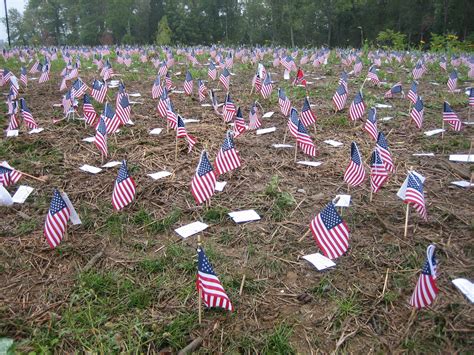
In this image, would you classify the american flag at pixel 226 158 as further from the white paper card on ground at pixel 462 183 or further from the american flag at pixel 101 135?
the white paper card on ground at pixel 462 183

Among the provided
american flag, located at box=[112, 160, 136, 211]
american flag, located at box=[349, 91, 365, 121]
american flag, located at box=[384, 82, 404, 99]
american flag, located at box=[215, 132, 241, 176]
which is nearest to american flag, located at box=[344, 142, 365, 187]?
american flag, located at box=[215, 132, 241, 176]

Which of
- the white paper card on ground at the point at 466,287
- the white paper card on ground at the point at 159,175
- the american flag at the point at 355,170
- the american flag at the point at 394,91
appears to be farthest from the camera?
the american flag at the point at 394,91

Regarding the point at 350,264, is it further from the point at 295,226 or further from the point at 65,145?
the point at 65,145

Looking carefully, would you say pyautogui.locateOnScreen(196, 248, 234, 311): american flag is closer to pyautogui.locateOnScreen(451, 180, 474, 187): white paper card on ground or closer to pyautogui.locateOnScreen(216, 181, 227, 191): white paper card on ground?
pyautogui.locateOnScreen(216, 181, 227, 191): white paper card on ground

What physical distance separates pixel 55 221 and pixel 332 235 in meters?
2.14

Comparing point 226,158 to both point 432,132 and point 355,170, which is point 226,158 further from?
point 432,132

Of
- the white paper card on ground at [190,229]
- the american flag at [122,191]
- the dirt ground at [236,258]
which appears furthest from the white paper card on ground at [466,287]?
the american flag at [122,191]

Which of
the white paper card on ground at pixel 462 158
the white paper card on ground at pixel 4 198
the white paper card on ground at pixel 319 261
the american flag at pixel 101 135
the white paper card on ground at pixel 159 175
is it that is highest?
the american flag at pixel 101 135

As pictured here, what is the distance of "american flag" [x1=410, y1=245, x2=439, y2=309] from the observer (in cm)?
217

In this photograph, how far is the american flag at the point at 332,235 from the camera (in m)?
2.85

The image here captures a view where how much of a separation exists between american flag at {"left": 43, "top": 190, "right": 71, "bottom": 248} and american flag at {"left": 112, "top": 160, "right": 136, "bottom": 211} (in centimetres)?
49

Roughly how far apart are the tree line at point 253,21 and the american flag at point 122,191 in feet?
99.5

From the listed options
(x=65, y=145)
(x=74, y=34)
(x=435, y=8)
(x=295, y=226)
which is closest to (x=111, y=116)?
(x=65, y=145)

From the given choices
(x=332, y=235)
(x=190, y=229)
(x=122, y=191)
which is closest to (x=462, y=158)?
(x=332, y=235)
